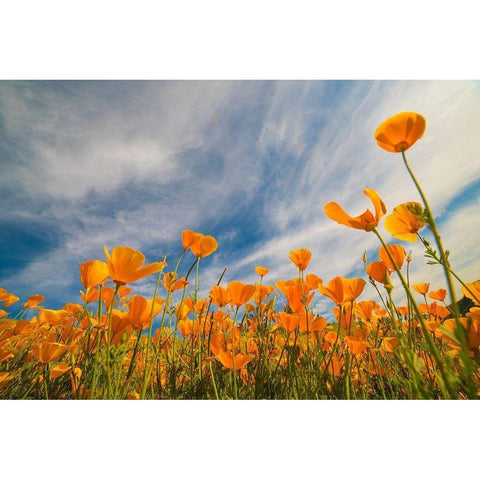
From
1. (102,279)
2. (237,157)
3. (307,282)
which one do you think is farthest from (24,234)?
(307,282)

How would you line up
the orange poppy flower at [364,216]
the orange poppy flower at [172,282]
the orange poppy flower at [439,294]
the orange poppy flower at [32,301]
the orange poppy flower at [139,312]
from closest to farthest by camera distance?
the orange poppy flower at [364,216]
the orange poppy flower at [139,312]
the orange poppy flower at [172,282]
the orange poppy flower at [439,294]
the orange poppy flower at [32,301]

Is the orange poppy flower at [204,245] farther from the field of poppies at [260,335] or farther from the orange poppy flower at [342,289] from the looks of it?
the orange poppy flower at [342,289]

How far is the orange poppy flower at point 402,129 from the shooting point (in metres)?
0.59

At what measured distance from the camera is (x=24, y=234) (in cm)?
146

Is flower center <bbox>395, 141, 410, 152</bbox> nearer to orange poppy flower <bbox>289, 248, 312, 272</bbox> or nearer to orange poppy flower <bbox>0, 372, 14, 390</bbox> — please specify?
orange poppy flower <bbox>289, 248, 312, 272</bbox>

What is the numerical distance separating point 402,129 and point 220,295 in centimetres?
70

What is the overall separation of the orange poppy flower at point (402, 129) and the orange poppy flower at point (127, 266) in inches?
23.3

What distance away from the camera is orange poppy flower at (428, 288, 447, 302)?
1.17 metres

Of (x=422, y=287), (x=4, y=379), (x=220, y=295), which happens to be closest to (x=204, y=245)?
(x=220, y=295)

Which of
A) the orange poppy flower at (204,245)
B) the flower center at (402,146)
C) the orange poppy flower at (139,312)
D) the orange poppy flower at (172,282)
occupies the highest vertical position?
the orange poppy flower at (204,245)

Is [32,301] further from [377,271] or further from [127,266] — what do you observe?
[377,271]

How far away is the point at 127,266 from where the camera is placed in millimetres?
657

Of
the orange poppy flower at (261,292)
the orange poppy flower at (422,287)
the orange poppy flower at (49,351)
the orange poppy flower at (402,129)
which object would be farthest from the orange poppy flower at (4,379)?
the orange poppy flower at (422,287)
